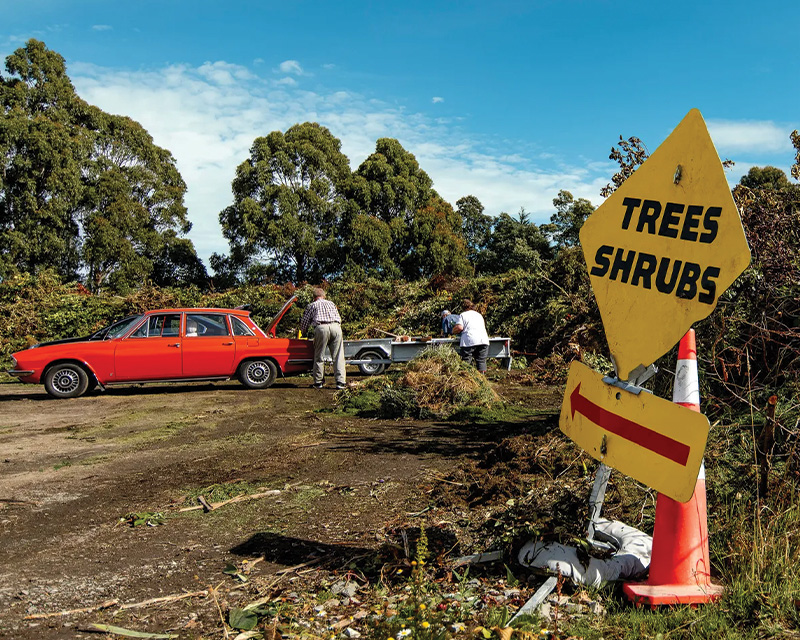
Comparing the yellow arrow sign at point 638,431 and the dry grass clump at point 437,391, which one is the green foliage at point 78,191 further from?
the yellow arrow sign at point 638,431

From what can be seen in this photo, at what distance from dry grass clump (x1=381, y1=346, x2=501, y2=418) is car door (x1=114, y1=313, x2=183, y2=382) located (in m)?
4.63

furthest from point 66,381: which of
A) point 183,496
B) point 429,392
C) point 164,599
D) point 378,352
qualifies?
point 164,599

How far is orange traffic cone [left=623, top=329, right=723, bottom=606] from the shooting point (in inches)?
123

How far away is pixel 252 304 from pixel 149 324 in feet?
31.7

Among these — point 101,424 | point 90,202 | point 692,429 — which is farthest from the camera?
point 90,202

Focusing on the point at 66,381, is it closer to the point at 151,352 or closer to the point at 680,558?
the point at 151,352

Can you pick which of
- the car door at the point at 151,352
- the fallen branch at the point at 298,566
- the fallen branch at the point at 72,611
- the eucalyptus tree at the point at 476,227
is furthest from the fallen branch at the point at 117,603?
the eucalyptus tree at the point at 476,227

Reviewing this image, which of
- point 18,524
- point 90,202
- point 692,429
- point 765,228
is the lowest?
point 18,524

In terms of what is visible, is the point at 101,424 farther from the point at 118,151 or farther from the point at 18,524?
the point at 118,151

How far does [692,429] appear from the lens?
2752 millimetres

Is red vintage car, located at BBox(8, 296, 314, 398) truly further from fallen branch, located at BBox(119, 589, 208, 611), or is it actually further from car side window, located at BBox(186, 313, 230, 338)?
fallen branch, located at BBox(119, 589, 208, 611)

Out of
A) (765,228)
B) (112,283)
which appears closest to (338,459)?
(765,228)

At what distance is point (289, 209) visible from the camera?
110ft

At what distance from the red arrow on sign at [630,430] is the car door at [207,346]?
10209mm
